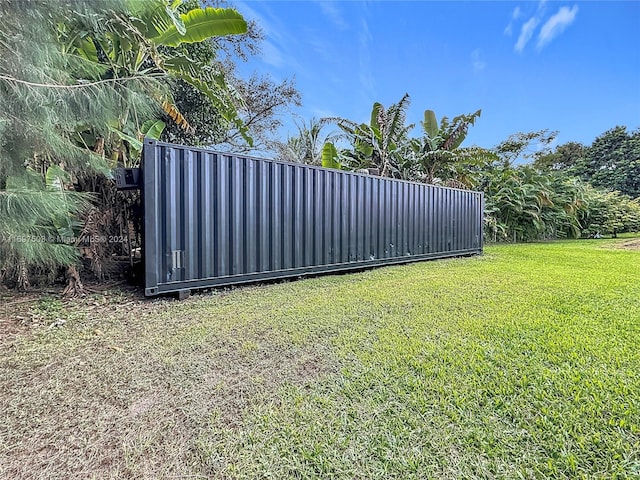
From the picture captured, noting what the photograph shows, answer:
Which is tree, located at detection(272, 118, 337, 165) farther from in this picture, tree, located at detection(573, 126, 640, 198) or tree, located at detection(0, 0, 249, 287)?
tree, located at detection(573, 126, 640, 198)

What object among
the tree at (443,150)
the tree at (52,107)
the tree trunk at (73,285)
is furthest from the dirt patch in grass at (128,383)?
the tree at (443,150)

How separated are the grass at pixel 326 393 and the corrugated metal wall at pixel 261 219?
762 mm

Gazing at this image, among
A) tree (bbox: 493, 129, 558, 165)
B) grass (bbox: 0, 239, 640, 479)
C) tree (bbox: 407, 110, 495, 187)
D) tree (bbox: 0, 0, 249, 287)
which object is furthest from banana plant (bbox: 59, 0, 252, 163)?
tree (bbox: 493, 129, 558, 165)

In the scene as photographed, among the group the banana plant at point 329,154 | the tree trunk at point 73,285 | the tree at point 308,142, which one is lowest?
the tree trunk at point 73,285

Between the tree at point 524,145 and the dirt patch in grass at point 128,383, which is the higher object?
the tree at point 524,145

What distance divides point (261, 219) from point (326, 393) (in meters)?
2.90

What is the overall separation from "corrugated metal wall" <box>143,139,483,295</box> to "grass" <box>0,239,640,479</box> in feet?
2.50

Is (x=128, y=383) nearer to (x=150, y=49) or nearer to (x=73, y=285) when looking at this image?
(x=73, y=285)

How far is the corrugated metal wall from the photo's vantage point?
11.2 ft

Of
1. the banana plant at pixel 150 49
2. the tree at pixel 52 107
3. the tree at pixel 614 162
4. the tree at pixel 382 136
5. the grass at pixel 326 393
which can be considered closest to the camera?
the grass at pixel 326 393

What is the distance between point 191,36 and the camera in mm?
4492

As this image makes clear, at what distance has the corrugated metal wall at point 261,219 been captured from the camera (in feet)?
11.2

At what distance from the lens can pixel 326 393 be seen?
1.64 metres

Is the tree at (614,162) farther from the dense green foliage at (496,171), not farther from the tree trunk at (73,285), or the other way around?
the tree trunk at (73,285)
